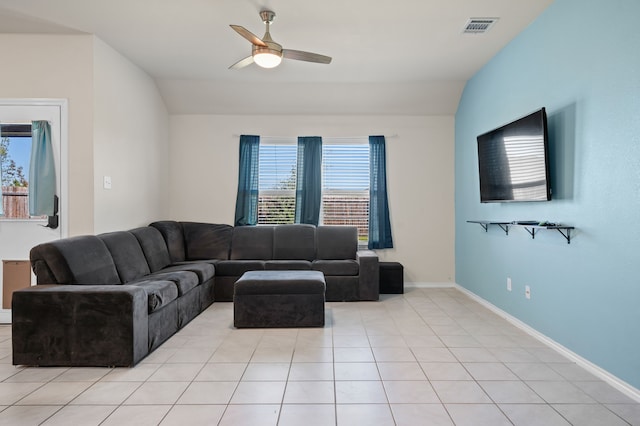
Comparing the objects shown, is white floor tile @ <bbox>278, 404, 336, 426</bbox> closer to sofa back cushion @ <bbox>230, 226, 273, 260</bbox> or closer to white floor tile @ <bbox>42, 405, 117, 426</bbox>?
white floor tile @ <bbox>42, 405, 117, 426</bbox>

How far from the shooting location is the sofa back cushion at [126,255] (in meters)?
3.57

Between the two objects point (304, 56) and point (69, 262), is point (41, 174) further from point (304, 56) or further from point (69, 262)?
point (304, 56)

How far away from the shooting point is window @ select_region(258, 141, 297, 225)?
569 cm

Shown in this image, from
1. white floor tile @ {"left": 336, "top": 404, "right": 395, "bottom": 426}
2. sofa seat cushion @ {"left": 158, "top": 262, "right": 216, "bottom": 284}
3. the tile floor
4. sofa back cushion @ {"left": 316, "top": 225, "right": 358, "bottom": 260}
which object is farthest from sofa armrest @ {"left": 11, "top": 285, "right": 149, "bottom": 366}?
sofa back cushion @ {"left": 316, "top": 225, "right": 358, "bottom": 260}

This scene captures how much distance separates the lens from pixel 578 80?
281 centimetres

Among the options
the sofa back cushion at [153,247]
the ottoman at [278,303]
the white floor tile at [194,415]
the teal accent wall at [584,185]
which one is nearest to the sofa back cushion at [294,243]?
the sofa back cushion at [153,247]

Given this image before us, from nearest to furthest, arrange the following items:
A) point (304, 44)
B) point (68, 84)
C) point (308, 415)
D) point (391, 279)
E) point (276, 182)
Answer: point (308, 415), point (68, 84), point (304, 44), point (391, 279), point (276, 182)

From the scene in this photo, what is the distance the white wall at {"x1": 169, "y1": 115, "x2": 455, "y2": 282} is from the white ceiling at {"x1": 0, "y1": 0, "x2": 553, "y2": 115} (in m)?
Answer: 0.20

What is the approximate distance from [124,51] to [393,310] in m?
4.26

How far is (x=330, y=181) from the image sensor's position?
18.8 feet

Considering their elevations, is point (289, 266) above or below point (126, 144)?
below

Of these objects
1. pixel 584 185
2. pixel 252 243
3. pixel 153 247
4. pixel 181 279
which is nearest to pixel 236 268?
pixel 252 243

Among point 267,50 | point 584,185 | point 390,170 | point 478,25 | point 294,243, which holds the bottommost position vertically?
point 294,243

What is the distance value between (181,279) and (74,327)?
1059 mm
